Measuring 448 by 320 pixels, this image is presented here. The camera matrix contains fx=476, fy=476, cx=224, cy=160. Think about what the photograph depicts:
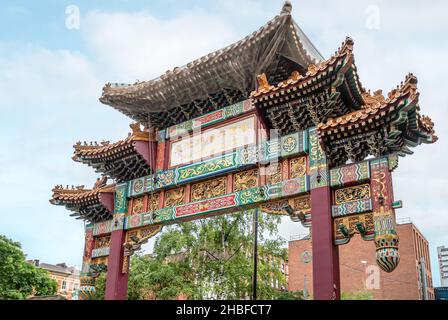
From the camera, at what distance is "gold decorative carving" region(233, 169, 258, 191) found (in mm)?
10906

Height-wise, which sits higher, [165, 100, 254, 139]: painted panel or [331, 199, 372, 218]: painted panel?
[165, 100, 254, 139]: painted panel

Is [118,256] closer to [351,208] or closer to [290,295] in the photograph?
[351,208]

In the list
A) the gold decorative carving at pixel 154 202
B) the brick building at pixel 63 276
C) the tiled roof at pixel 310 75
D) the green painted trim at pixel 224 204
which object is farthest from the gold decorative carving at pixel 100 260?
the brick building at pixel 63 276

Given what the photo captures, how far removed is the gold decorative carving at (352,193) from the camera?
942 cm

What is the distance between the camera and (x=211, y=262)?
19094mm

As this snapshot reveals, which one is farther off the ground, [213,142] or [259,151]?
[213,142]

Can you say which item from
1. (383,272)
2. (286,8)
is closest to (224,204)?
(286,8)

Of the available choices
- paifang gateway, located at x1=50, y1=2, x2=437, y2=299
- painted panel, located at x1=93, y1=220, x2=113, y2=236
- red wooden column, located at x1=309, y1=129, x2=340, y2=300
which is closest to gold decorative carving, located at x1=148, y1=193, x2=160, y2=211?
paifang gateway, located at x1=50, y1=2, x2=437, y2=299

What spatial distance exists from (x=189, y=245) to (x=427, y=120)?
485 inches

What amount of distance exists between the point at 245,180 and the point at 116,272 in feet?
14.5

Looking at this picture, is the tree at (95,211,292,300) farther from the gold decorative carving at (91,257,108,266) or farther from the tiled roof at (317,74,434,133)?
the tiled roof at (317,74,434,133)

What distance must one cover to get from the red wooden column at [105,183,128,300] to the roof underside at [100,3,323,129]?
2.31 metres
